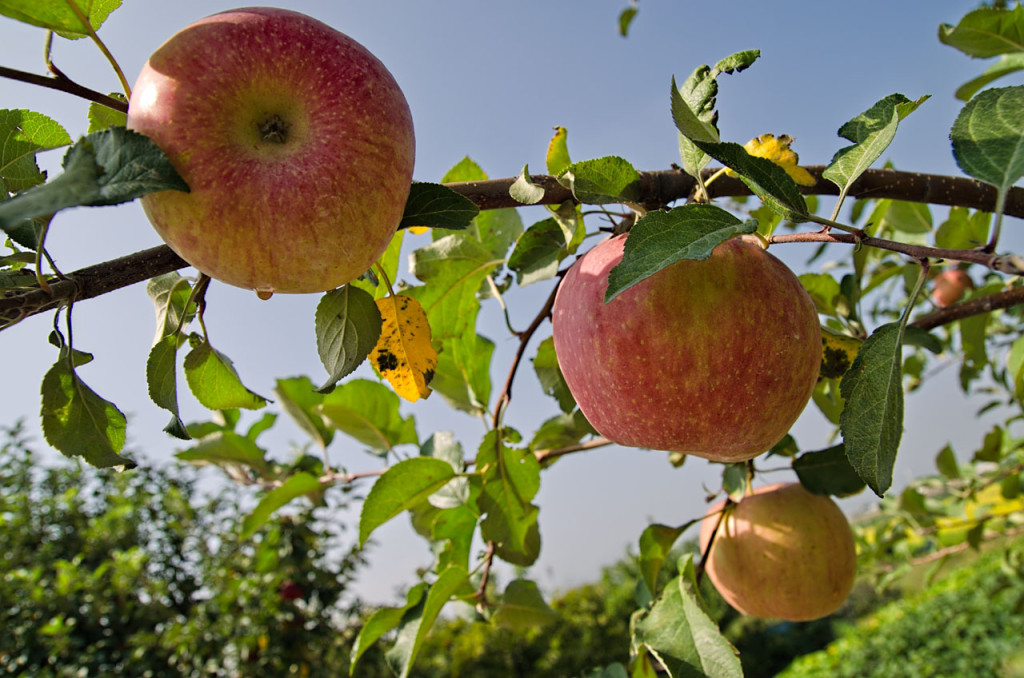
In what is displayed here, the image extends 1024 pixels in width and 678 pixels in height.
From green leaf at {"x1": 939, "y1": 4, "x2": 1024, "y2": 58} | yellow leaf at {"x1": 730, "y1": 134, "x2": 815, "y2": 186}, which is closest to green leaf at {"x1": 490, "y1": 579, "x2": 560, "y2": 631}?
yellow leaf at {"x1": 730, "y1": 134, "x2": 815, "y2": 186}

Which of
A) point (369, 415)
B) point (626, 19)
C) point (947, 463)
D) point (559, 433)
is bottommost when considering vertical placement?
point (947, 463)

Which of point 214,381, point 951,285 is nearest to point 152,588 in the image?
point 214,381

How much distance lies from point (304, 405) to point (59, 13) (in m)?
0.95

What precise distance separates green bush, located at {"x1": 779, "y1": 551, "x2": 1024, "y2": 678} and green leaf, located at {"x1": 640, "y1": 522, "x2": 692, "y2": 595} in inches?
202

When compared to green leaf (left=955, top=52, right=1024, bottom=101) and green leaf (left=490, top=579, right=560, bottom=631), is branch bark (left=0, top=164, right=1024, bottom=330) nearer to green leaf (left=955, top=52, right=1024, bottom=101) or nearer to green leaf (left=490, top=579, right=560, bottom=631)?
green leaf (left=955, top=52, right=1024, bottom=101)

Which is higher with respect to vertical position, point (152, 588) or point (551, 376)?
point (152, 588)

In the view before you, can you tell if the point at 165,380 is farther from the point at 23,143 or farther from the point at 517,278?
the point at 517,278

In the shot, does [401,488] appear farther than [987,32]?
No

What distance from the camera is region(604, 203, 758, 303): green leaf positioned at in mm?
387

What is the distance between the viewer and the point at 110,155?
1.18ft

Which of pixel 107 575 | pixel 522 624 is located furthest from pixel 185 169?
pixel 107 575

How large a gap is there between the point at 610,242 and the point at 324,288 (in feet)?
0.89

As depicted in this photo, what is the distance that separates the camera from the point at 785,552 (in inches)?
37.7

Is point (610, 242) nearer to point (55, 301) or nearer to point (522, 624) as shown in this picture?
point (55, 301)
